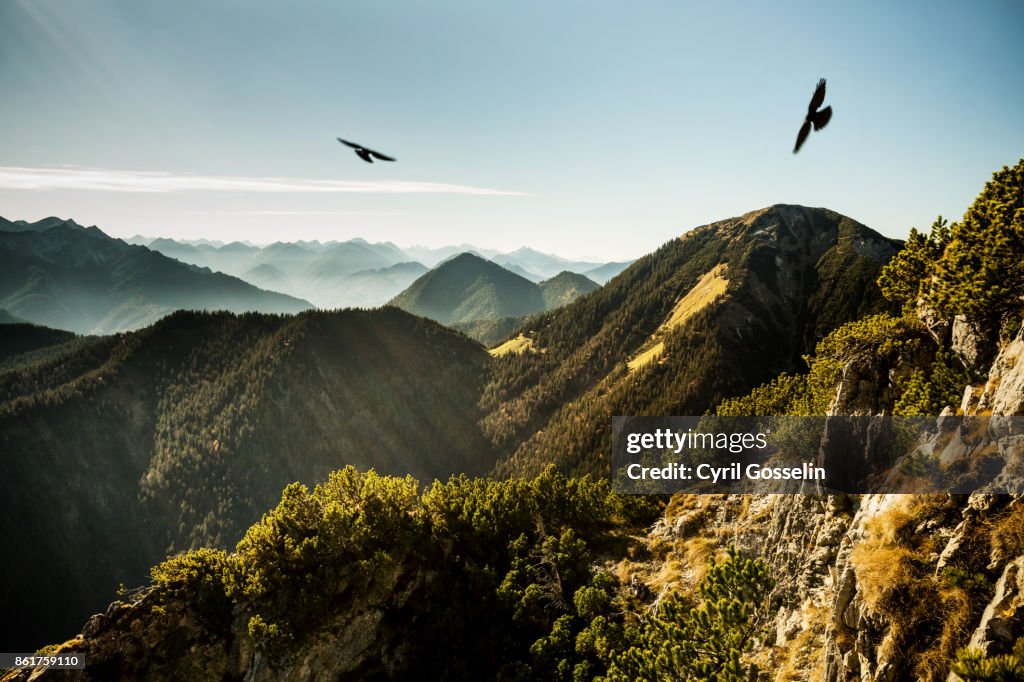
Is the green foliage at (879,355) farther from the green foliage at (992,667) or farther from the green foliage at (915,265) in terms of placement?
the green foliage at (992,667)

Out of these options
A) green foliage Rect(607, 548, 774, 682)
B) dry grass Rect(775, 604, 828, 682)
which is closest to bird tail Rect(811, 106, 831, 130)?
green foliage Rect(607, 548, 774, 682)

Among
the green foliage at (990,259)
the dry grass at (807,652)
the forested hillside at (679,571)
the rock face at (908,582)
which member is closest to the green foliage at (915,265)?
the forested hillside at (679,571)

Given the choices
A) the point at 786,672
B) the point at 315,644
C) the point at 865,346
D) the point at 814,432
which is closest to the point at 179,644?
the point at 315,644

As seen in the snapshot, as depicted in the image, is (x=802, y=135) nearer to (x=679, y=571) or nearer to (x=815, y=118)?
A: (x=815, y=118)

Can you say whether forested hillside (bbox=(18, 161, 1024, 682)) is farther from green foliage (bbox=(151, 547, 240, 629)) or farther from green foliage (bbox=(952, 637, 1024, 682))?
green foliage (bbox=(151, 547, 240, 629))

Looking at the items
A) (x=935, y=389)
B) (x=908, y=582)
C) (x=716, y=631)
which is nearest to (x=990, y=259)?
(x=935, y=389)

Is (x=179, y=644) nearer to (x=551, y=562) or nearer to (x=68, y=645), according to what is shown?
(x=68, y=645)

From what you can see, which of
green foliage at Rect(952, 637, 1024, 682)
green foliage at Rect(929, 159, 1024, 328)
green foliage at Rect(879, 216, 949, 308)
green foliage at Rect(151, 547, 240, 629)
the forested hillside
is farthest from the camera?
green foliage at Rect(151, 547, 240, 629)

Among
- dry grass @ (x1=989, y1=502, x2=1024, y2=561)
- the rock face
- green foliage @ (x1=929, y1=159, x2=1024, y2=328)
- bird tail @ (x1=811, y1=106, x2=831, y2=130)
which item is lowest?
the rock face
